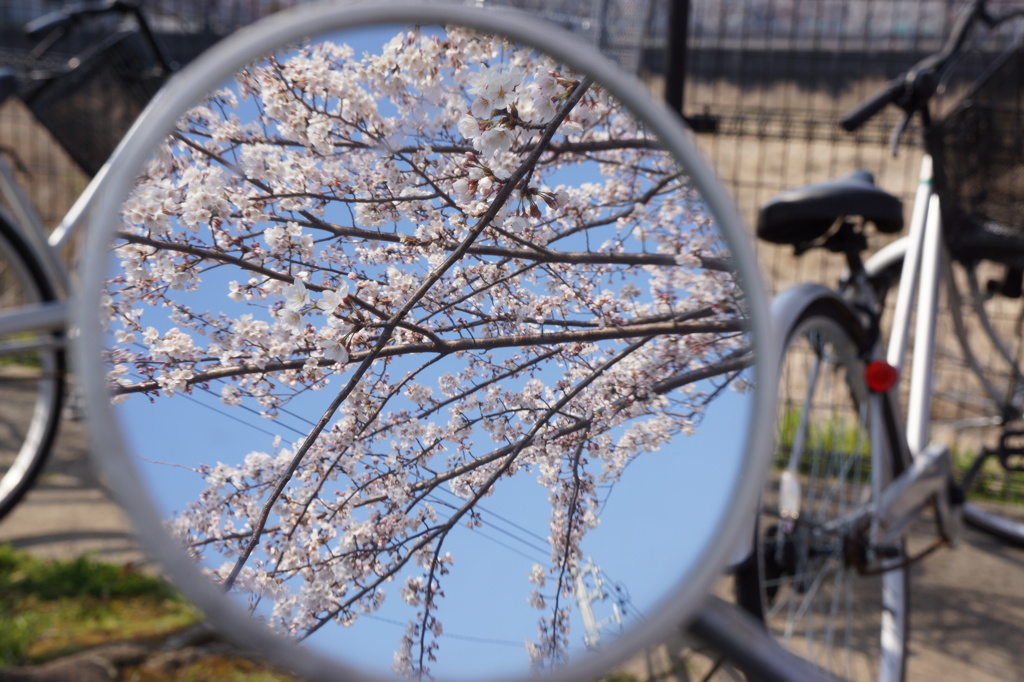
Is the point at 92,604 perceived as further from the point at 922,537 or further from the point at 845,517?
the point at 922,537

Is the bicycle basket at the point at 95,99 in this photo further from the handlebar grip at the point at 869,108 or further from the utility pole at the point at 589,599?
the utility pole at the point at 589,599

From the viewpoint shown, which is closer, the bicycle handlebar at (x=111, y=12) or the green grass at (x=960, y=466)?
the bicycle handlebar at (x=111, y=12)

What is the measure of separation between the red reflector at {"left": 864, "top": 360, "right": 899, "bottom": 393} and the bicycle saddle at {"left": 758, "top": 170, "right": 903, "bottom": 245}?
14.1 inches

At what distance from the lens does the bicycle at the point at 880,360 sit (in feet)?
6.26

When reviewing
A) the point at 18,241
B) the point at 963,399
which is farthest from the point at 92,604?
the point at 963,399

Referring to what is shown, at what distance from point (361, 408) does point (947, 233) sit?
237 cm

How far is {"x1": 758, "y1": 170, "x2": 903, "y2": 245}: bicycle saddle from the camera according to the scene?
73.1 inches

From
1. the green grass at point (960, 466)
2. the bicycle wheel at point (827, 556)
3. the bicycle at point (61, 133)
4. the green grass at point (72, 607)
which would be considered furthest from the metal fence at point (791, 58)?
the green grass at point (72, 607)

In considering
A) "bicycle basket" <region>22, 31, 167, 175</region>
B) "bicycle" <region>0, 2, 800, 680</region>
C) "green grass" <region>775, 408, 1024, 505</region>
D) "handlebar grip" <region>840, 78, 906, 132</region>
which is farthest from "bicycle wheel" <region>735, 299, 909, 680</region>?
"bicycle basket" <region>22, 31, 167, 175</region>

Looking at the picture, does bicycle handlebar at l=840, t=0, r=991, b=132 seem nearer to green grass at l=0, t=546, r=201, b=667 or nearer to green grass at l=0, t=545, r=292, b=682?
green grass at l=0, t=545, r=292, b=682

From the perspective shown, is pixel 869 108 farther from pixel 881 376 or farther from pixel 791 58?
pixel 791 58

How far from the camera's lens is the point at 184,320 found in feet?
1.95

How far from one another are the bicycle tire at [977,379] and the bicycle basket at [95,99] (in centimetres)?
263

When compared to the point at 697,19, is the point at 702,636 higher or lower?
lower
